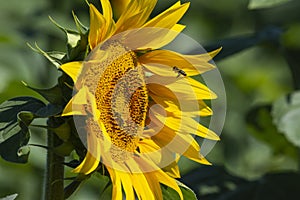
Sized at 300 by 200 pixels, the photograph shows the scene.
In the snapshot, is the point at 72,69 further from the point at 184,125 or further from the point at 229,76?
the point at 229,76

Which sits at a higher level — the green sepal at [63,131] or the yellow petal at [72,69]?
the yellow petal at [72,69]

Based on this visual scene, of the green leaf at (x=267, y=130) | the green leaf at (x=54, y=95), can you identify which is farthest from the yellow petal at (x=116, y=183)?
the green leaf at (x=267, y=130)

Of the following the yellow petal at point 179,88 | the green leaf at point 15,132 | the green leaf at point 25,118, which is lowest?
the yellow petal at point 179,88

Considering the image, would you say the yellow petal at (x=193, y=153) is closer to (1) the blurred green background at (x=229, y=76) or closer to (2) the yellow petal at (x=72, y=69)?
(2) the yellow petal at (x=72, y=69)

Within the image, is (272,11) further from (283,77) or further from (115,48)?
(115,48)

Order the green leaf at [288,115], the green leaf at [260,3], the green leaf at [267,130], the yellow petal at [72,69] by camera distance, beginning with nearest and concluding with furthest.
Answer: the yellow petal at [72,69], the green leaf at [260,3], the green leaf at [288,115], the green leaf at [267,130]

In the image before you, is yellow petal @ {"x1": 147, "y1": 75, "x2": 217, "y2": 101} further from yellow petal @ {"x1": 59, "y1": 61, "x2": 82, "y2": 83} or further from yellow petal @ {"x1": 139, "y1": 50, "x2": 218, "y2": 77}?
yellow petal @ {"x1": 59, "y1": 61, "x2": 82, "y2": 83}

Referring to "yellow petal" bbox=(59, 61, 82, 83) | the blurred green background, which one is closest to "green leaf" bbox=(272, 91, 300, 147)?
the blurred green background
